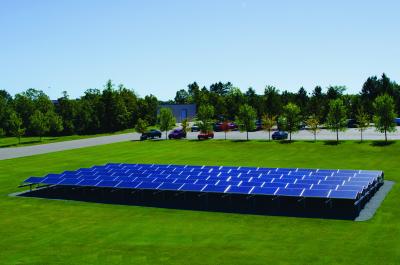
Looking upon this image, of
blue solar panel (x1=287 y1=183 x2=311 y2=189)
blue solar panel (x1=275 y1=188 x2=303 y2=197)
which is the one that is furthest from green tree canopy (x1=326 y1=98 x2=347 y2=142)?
blue solar panel (x1=275 y1=188 x2=303 y2=197)

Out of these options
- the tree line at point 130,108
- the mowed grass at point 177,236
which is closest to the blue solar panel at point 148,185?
the mowed grass at point 177,236

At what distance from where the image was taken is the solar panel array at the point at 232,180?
102 ft

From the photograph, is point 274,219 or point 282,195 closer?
point 274,219

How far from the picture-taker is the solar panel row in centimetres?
3114

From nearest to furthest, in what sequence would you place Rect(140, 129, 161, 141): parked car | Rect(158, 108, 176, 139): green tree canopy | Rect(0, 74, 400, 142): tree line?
Rect(158, 108, 176, 139): green tree canopy, Rect(140, 129, 161, 141): parked car, Rect(0, 74, 400, 142): tree line

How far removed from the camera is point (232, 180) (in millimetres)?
35219

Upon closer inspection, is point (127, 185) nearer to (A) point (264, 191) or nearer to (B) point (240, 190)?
(B) point (240, 190)

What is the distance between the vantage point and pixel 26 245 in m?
24.2

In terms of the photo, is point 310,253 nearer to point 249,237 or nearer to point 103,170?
point 249,237

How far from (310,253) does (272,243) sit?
239 cm

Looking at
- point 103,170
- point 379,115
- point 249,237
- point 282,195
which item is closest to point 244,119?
point 379,115

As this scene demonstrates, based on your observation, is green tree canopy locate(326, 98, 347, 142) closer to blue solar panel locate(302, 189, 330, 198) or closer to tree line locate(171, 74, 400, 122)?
tree line locate(171, 74, 400, 122)

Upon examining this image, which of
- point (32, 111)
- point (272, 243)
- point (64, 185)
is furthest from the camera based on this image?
point (32, 111)

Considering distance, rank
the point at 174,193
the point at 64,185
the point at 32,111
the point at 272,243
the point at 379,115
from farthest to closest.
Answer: the point at 32,111 < the point at 379,115 < the point at 64,185 < the point at 174,193 < the point at 272,243
